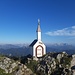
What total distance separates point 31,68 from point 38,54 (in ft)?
31.1

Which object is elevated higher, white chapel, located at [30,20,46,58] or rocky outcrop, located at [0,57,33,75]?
Answer: white chapel, located at [30,20,46,58]

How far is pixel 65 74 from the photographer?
61.1 m

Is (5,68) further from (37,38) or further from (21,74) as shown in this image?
(37,38)

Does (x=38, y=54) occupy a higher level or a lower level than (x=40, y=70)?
higher

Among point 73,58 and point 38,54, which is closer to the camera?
point 73,58

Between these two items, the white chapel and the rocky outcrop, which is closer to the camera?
the rocky outcrop

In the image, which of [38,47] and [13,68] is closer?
[13,68]

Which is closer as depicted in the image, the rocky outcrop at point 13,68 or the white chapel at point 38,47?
the rocky outcrop at point 13,68

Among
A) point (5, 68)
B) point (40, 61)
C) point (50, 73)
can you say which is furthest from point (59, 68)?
point (5, 68)

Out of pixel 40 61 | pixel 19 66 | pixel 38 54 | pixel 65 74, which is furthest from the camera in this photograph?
pixel 38 54

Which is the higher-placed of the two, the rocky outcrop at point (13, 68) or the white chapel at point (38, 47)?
the white chapel at point (38, 47)

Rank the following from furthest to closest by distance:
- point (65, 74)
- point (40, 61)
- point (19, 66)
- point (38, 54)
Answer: point (38, 54), point (40, 61), point (19, 66), point (65, 74)

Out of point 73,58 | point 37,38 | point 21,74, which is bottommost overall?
point 21,74

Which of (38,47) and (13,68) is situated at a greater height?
(38,47)
